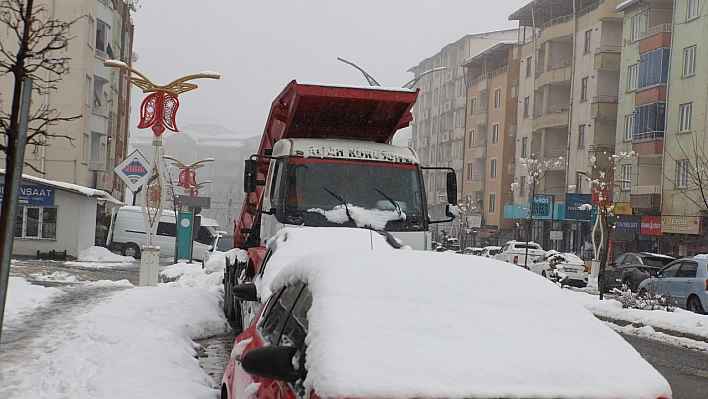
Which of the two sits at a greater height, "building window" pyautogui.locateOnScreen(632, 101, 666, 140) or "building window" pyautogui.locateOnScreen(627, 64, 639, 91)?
"building window" pyautogui.locateOnScreen(627, 64, 639, 91)

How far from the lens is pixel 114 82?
53875 millimetres

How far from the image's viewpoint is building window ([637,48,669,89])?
41125 millimetres

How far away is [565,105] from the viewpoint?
2162 inches

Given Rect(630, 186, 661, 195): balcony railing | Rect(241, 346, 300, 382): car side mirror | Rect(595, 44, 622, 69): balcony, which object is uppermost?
Rect(595, 44, 622, 69): balcony

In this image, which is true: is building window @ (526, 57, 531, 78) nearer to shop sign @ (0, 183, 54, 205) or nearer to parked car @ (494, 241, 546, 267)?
parked car @ (494, 241, 546, 267)

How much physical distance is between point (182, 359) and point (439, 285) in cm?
506

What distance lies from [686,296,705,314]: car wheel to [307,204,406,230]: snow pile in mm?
11459

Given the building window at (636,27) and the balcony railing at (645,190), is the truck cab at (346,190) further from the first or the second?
the building window at (636,27)

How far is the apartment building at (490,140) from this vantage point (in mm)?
65250

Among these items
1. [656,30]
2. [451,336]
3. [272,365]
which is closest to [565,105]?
[656,30]

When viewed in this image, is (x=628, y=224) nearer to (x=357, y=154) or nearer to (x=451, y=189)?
(x=451, y=189)

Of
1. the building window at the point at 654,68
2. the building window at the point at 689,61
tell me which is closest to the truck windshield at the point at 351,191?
the building window at the point at 689,61

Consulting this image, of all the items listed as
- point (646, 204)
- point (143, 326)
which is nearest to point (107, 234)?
point (646, 204)

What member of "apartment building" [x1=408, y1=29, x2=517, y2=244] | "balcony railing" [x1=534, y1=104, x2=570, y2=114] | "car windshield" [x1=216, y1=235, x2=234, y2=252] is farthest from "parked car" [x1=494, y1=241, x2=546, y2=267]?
"apartment building" [x1=408, y1=29, x2=517, y2=244]
